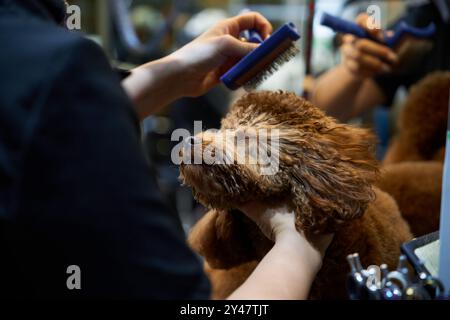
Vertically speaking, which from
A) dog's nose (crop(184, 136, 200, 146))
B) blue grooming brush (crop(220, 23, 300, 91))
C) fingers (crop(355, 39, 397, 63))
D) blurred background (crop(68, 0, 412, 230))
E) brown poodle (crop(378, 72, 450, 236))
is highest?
blue grooming brush (crop(220, 23, 300, 91))

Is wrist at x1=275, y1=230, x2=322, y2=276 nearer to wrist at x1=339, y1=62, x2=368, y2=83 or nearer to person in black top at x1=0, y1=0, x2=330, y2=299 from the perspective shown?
person in black top at x1=0, y1=0, x2=330, y2=299

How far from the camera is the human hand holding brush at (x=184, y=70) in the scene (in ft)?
2.29

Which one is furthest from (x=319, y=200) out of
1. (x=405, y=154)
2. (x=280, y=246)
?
(x=405, y=154)

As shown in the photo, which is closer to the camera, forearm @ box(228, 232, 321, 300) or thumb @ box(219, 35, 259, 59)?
forearm @ box(228, 232, 321, 300)

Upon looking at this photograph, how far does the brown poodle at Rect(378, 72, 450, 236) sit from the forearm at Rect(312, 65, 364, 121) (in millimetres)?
153

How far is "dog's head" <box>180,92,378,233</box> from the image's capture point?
0.62m

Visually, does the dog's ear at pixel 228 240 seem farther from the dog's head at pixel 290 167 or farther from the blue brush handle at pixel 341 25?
the blue brush handle at pixel 341 25

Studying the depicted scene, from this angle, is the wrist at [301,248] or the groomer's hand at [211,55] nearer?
the wrist at [301,248]

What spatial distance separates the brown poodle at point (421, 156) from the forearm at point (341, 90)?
15 centimetres

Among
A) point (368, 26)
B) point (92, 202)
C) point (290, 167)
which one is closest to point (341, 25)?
point (368, 26)

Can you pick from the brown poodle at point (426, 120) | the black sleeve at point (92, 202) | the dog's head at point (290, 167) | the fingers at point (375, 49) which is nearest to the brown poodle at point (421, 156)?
the brown poodle at point (426, 120)

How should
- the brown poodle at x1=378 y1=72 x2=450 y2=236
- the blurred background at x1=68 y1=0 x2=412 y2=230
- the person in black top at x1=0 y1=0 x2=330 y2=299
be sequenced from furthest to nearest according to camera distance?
the blurred background at x1=68 y1=0 x2=412 y2=230 < the brown poodle at x1=378 y1=72 x2=450 y2=236 < the person in black top at x1=0 y1=0 x2=330 y2=299

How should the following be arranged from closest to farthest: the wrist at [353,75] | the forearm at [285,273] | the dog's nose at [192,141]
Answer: the forearm at [285,273] → the dog's nose at [192,141] → the wrist at [353,75]

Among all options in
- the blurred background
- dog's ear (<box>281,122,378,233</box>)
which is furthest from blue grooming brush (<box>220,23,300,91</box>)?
the blurred background
